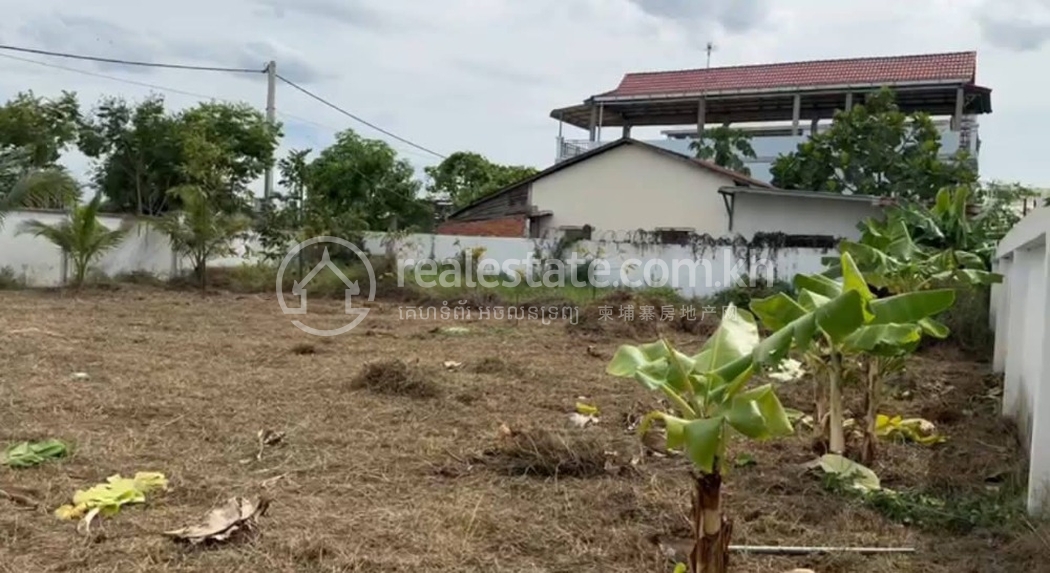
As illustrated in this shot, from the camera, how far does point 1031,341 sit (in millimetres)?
4949

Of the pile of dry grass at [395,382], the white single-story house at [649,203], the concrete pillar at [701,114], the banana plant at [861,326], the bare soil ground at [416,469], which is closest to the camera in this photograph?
the banana plant at [861,326]

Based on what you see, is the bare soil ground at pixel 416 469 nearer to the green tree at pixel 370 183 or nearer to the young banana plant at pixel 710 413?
the young banana plant at pixel 710 413

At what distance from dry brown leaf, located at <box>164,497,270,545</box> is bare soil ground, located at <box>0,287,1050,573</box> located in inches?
2.1

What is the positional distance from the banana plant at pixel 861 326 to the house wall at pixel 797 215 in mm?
14560

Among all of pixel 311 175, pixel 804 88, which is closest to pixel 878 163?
pixel 804 88

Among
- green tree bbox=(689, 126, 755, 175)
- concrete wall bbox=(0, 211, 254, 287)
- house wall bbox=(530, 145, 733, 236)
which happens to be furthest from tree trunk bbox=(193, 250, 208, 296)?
green tree bbox=(689, 126, 755, 175)

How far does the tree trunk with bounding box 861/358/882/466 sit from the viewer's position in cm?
450

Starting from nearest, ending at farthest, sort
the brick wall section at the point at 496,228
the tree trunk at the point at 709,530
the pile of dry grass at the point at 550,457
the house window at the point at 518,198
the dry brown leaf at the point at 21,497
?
1. the tree trunk at the point at 709,530
2. the dry brown leaf at the point at 21,497
3. the pile of dry grass at the point at 550,457
4. the brick wall section at the point at 496,228
5. the house window at the point at 518,198

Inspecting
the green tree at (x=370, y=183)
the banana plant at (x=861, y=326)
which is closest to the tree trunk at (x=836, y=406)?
the banana plant at (x=861, y=326)

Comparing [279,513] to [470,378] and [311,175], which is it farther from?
[311,175]

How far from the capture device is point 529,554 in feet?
10.6

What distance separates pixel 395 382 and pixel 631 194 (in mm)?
15176

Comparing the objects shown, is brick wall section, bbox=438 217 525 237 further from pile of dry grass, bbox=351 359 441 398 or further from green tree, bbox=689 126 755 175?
pile of dry grass, bbox=351 359 441 398

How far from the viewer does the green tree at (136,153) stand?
64.2 ft
